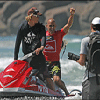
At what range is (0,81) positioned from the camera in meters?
3.38

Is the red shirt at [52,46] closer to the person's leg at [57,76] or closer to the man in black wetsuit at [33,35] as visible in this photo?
the person's leg at [57,76]

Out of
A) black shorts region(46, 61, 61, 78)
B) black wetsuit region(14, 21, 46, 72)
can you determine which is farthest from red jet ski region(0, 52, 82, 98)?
black shorts region(46, 61, 61, 78)

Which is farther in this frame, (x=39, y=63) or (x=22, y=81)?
(x=39, y=63)

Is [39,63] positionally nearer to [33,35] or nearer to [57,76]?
[33,35]

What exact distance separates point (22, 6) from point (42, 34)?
2452cm

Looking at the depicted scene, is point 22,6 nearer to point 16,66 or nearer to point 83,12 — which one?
point 83,12

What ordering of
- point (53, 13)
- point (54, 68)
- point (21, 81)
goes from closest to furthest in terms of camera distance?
1. point (21, 81)
2. point (54, 68)
3. point (53, 13)

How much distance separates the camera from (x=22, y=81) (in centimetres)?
340

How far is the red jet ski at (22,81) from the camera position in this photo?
3281mm

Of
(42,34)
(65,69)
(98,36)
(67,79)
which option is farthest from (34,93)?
(65,69)

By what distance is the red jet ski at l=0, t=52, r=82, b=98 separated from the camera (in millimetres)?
3281

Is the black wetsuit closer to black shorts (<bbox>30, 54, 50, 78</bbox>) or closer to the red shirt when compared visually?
black shorts (<bbox>30, 54, 50, 78</bbox>)

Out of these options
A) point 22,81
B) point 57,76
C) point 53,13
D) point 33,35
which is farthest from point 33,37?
point 53,13

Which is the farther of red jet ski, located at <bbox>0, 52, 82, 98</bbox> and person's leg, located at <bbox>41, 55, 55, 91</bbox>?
person's leg, located at <bbox>41, 55, 55, 91</bbox>
